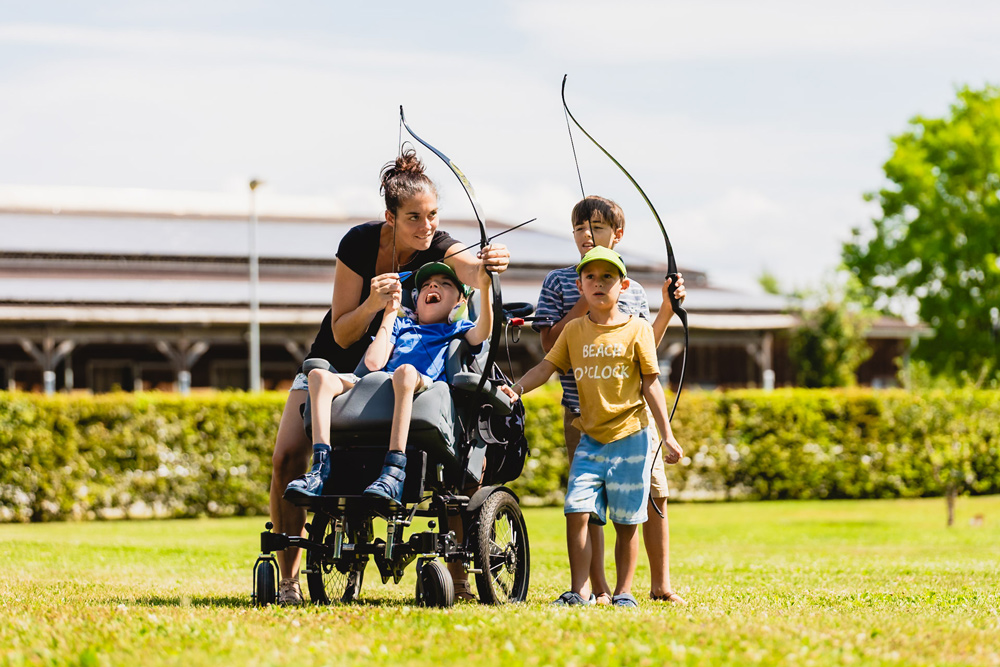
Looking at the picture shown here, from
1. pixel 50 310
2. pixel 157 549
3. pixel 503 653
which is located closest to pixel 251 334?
pixel 50 310

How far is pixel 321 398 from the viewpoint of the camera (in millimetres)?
6078

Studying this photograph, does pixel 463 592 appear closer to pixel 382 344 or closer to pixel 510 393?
pixel 510 393

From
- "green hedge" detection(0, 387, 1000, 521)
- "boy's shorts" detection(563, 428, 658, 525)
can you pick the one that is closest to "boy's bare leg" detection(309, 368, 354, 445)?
"boy's shorts" detection(563, 428, 658, 525)

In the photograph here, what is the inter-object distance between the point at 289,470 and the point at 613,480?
1.63 metres

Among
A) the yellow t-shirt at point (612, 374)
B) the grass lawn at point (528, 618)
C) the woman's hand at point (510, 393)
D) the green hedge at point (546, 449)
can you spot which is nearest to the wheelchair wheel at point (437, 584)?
the grass lawn at point (528, 618)

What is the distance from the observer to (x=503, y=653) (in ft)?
15.0

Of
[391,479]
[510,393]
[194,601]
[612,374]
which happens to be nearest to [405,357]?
[510,393]

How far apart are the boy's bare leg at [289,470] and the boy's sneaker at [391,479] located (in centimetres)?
83

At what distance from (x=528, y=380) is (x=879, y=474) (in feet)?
56.4

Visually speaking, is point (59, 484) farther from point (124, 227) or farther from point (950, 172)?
point (950, 172)

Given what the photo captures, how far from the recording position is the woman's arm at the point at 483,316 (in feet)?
20.8

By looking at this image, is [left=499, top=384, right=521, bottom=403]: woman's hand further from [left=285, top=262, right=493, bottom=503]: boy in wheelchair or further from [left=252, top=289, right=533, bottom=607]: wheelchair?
[left=285, top=262, right=493, bottom=503]: boy in wheelchair

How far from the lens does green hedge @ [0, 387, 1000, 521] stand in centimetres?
1891

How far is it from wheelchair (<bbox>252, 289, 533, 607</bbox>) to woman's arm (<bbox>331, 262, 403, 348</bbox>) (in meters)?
0.29
